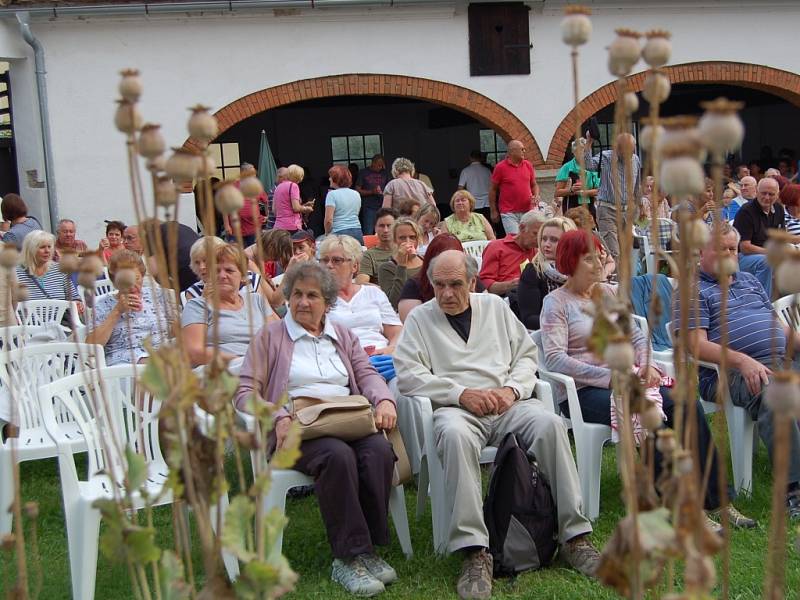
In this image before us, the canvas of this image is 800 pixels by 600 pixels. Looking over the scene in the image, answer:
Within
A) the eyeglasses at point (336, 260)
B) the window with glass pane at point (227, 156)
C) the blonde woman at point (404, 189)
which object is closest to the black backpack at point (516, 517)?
the eyeglasses at point (336, 260)

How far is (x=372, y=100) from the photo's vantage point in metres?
18.6

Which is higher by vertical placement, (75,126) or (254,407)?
(75,126)

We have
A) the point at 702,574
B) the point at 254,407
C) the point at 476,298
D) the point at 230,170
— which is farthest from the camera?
the point at 230,170

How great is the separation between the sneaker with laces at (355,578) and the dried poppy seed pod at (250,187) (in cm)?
259

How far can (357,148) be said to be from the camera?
18.9m

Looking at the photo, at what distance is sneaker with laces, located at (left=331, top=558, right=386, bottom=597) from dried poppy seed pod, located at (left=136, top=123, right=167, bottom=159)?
273 centimetres

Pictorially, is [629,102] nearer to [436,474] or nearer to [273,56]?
[436,474]

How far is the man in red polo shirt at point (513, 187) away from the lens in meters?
11.8

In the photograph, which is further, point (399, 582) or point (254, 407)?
point (399, 582)

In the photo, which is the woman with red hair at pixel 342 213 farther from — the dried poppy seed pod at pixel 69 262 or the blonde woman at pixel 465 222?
the dried poppy seed pod at pixel 69 262

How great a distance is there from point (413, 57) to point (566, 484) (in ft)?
31.7

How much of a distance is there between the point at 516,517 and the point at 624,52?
2846 millimetres

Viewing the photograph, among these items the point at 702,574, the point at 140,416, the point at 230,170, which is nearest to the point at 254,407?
the point at 702,574

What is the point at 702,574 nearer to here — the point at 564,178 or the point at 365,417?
the point at 365,417
